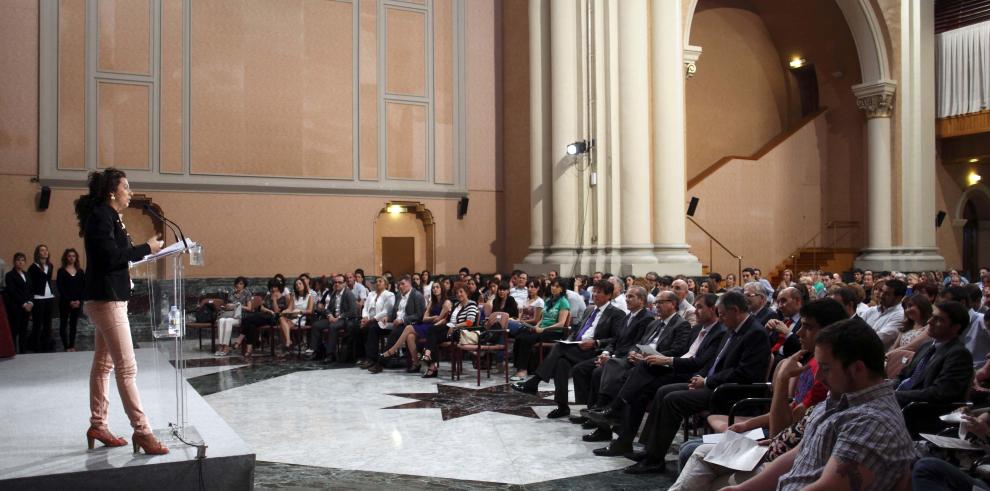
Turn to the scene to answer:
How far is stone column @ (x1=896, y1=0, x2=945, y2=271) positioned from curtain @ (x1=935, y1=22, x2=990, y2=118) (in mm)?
755

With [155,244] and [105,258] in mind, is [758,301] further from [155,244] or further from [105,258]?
[105,258]

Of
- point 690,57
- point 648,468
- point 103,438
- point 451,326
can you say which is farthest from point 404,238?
point 103,438

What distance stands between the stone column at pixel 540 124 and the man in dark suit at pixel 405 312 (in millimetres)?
4020

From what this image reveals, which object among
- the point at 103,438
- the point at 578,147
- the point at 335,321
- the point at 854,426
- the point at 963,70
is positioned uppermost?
the point at 963,70

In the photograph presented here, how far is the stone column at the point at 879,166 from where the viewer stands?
16.3 m

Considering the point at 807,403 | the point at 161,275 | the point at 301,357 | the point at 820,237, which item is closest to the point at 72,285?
the point at 301,357

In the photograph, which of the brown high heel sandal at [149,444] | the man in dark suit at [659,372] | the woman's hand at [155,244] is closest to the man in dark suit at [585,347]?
the man in dark suit at [659,372]

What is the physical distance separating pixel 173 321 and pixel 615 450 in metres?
2.94

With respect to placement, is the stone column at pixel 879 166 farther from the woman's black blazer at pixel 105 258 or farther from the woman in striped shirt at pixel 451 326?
the woman's black blazer at pixel 105 258

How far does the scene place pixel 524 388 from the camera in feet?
25.1

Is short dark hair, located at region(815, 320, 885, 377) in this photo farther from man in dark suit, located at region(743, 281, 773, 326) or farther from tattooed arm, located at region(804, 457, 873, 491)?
man in dark suit, located at region(743, 281, 773, 326)

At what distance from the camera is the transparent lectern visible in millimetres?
4273

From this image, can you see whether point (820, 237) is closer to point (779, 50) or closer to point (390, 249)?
point (779, 50)

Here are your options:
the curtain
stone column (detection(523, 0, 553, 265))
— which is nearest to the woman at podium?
stone column (detection(523, 0, 553, 265))
